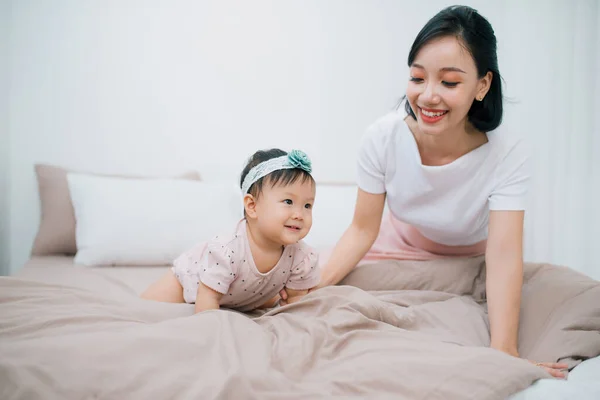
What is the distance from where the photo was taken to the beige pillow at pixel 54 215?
2201mm

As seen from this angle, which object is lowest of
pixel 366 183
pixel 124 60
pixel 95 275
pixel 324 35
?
pixel 95 275

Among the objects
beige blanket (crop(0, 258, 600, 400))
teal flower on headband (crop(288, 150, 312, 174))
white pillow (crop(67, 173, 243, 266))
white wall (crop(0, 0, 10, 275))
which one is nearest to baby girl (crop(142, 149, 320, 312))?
teal flower on headband (crop(288, 150, 312, 174))

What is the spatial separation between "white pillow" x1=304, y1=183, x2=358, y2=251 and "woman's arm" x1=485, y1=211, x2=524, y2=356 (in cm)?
86

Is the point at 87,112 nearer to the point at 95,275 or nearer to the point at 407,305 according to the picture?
the point at 95,275

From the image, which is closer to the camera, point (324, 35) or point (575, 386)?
point (575, 386)

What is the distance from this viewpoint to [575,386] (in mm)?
966

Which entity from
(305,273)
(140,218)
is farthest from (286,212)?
(140,218)

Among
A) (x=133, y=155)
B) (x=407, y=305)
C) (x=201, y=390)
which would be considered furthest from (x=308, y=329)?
(x=133, y=155)

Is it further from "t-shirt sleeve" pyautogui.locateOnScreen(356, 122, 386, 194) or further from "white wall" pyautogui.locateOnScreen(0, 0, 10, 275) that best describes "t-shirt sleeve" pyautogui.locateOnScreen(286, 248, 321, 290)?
"white wall" pyautogui.locateOnScreen(0, 0, 10, 275)

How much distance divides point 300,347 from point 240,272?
38 centimetres

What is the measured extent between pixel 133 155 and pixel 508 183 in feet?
5.77

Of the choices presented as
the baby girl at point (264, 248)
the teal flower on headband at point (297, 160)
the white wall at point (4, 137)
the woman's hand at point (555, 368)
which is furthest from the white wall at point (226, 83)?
the woman's hand at point (555, 368)

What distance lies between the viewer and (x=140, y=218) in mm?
2131

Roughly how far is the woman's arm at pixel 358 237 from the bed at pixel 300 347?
0.66 ft
